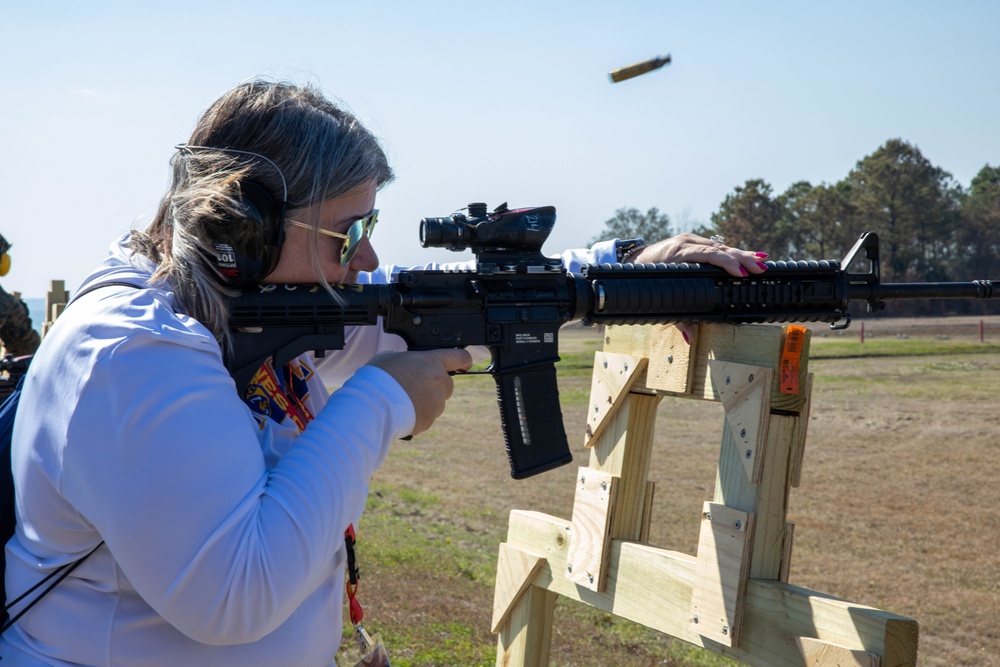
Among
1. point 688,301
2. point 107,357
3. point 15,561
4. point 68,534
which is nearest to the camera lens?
point 107,357

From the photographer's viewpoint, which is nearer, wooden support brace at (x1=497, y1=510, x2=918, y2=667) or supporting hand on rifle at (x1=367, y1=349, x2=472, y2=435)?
supporting hand on rifle at (x1=367, y1=349, x2=472, y2=435)

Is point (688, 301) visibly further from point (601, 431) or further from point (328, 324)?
point (328, 324)

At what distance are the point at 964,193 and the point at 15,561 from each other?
2445 inches

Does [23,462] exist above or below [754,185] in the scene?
below

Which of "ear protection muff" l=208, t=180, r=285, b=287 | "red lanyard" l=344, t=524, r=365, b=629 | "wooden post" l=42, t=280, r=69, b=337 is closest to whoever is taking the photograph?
"ear protection muff" l=208, t=180, r=285, b=287

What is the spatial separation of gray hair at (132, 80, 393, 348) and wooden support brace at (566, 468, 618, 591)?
167 cm

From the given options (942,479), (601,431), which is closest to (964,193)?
(942,479)

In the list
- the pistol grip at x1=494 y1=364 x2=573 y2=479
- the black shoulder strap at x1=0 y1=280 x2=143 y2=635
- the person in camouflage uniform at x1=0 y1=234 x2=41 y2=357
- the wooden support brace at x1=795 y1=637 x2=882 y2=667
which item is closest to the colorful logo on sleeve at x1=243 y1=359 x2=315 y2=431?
the black shoulder strap at x1=0 y1=280 x2=143 y2=635

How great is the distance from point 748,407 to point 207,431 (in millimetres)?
1743

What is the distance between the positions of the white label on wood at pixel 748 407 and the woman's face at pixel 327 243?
1.23 metres

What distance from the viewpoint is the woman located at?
63.6 inches

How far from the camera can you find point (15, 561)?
1849 millimetres

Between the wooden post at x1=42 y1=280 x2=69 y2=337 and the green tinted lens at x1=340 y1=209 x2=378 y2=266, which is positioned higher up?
the green tinted lens at x1=340 y1=209 x2=378 y2=266

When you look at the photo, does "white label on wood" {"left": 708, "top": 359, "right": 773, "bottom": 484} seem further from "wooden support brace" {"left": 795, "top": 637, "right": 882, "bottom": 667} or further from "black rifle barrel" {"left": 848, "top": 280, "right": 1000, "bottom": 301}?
"black rifle barrel" {"left": 848, "top": 280, "right": 1000, "bottom": 301}
